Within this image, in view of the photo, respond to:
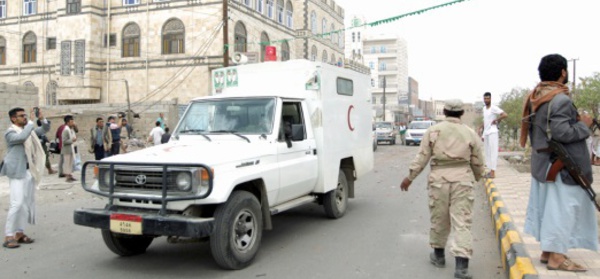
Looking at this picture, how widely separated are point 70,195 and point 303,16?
35017 mm

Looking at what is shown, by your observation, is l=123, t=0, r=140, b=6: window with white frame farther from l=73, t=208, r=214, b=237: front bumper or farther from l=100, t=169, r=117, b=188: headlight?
l=73, t=208, r=214, b=237: front bumper

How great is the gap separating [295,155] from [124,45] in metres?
31.7

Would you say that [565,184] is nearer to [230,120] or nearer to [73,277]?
[230,120]

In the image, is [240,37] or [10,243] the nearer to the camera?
[10,243]

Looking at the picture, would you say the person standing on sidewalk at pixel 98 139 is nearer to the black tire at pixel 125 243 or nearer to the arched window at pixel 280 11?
the black tire at pixel 125 243

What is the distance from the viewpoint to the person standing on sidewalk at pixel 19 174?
6.35 metres

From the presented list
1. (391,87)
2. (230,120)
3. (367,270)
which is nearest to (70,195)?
(230,120)

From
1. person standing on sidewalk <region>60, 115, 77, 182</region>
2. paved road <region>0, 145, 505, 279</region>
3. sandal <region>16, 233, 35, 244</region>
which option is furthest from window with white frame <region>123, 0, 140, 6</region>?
sandal <region>16, 233, 35, 244</region>

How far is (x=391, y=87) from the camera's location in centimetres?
9794

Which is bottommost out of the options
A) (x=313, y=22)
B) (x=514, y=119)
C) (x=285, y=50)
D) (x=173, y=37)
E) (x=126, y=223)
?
(x=126, y=223)

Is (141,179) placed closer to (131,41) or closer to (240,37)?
(240,37)

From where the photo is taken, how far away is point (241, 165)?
5273mm

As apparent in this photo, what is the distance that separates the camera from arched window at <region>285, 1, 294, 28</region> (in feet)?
137

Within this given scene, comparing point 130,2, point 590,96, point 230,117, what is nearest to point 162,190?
point 230,117
